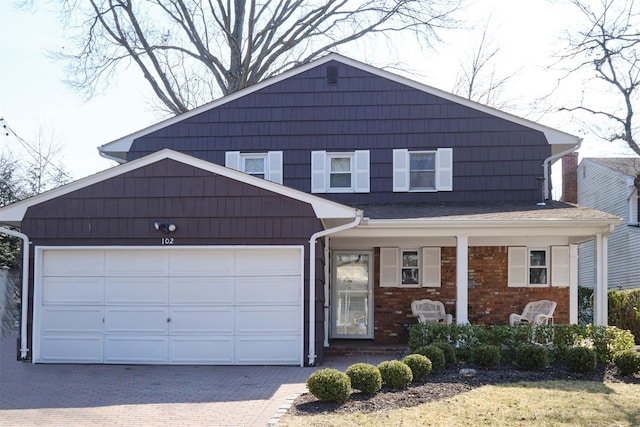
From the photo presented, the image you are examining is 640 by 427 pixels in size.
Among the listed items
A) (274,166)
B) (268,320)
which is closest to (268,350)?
(268,320)

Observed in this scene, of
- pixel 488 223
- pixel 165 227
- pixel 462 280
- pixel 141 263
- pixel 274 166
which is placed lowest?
pixel 462 280

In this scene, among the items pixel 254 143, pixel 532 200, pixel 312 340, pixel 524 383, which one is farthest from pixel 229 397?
pixel 532 200

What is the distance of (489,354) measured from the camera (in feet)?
39.2

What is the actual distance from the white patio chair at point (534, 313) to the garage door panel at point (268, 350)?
16.6 ft

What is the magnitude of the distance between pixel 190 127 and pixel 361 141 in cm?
405

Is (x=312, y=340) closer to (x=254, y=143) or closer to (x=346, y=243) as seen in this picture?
(x=346, y=243)

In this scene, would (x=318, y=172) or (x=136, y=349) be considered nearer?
(x=136, y=349)

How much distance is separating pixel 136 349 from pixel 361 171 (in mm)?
6466

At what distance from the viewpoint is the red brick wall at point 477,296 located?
16172 mm

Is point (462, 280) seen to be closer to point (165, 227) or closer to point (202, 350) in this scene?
point (202, 350)

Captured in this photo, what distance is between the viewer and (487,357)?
12.0 m

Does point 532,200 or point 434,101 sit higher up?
point 434,101

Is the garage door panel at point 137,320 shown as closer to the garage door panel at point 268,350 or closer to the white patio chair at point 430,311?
the garage door panel at point 268,350

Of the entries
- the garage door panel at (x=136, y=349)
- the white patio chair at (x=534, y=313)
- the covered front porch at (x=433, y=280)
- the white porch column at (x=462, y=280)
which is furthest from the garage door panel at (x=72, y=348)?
the white patio chair at (x=534, y=313)
